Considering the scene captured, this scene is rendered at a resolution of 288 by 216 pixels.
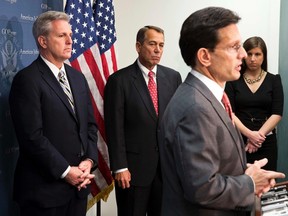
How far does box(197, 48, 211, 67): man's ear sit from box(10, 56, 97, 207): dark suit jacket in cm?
99

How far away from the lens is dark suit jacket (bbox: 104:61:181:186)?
262 centimetres

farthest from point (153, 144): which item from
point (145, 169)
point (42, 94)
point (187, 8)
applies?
point (187, 8)

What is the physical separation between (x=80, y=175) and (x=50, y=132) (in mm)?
280

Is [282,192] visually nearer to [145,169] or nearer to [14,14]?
[145,169]

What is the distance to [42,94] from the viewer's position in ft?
6.90

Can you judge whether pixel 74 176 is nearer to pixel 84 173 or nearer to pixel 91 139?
pixel 84 173

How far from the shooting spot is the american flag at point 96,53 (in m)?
2.86

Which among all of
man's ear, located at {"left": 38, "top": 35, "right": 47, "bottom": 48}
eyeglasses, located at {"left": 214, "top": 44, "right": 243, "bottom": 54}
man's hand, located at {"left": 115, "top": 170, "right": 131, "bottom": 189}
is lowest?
man's hand, located at {"left": 115, "top": 170, "right": 131, "bottom": 189}

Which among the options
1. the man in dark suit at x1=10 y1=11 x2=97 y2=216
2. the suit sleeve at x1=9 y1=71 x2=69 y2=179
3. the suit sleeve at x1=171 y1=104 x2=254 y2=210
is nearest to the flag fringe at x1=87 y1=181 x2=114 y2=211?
the man in dark suit at x1=10 y1=11 x2=97 y2=216

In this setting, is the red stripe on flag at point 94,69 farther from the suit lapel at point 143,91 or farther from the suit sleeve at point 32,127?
the suit sleeve at point 32,127

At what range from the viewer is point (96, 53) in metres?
3.00

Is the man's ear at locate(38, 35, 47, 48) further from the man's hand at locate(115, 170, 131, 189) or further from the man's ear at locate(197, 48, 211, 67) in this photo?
the man's ear at locate(197, 48, 211, 67)

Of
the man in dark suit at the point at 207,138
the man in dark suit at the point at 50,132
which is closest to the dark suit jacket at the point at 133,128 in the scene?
the man in dark suit at the point at 50,132

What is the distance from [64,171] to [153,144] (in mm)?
730
